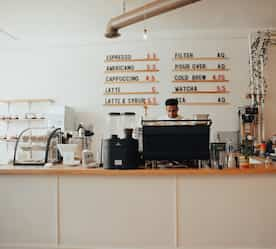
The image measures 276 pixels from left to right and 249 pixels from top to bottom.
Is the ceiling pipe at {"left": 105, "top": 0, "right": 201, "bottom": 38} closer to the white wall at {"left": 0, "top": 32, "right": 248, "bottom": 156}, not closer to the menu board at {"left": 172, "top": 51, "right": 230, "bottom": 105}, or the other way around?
the white wall at {"left": 0, "top": 32, "right": 248, "bottom": 156}

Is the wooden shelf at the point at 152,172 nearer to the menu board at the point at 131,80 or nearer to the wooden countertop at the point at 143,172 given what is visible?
the wooden countertop at the point at 143,172

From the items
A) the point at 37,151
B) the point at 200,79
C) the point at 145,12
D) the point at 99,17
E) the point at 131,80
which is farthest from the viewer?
the point at 131,80

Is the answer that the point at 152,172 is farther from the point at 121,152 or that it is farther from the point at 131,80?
the point at 131,80

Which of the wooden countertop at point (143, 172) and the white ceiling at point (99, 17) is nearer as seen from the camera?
the wooden countertop at point (143, 172)

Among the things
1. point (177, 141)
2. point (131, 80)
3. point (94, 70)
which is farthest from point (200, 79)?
point (177, 141)

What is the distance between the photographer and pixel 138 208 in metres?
2.82

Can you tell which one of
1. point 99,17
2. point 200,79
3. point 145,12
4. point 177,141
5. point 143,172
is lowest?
point 143,172

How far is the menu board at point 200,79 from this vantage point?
5473 millimetres

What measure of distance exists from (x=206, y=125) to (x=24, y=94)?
4124 millimetres

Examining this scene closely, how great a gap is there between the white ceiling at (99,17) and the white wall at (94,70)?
26 centimetres

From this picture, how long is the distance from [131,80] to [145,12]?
2283mm

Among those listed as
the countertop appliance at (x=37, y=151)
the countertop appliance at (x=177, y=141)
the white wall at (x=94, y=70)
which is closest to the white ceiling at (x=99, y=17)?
the white wall at (x=94, y=70)

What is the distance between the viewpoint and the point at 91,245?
2.84 meters

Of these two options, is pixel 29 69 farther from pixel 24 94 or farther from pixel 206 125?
pixel 206 125
